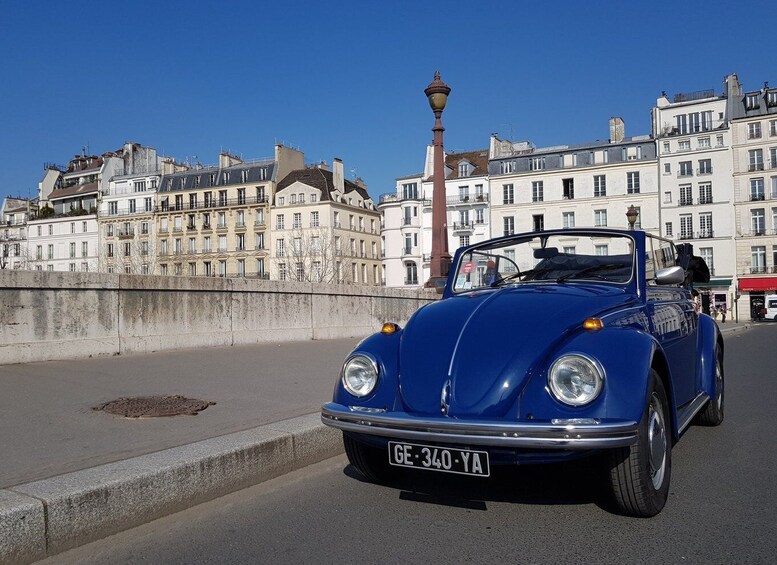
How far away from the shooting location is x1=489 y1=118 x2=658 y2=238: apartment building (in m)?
67.4

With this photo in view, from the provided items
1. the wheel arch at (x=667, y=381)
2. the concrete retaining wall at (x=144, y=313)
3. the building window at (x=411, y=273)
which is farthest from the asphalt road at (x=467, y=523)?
the building window at (x=411, y=273)

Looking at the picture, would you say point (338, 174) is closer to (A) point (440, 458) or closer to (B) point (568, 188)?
(B) point (568, 188)

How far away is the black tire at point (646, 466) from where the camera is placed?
3617mm

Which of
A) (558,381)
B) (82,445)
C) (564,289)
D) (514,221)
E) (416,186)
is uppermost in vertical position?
(416,186)

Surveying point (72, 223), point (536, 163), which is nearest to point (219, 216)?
point (72, 223)

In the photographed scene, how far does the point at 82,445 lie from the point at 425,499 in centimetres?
242

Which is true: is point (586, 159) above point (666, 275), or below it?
above

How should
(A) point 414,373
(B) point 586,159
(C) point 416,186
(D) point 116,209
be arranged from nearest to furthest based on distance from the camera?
1. (A) point 414,373
2. (B) point 586,159
3. (C) point 416,186
4. (D) point 116,209

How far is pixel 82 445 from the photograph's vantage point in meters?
4.77

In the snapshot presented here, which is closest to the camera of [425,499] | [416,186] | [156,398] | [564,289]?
[425,499]

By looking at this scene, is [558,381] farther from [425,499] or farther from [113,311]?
[113,311]

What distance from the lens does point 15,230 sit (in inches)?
3750

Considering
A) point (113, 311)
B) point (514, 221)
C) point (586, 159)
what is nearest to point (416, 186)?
point (514, 221)

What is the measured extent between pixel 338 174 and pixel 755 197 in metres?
45.0
